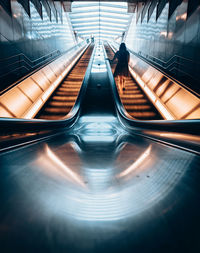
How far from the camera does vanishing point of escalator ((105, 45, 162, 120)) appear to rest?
21.7 feet

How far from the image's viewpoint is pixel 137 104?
24.5 feet

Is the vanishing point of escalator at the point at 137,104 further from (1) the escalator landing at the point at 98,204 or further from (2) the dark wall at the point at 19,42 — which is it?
(1) the escalator landing at the point at 98,204

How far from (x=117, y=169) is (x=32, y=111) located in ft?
15.3

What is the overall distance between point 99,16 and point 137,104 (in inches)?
1515

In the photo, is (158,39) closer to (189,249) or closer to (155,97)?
(155,97)

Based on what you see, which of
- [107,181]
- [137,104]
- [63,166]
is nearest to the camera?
[107,181]

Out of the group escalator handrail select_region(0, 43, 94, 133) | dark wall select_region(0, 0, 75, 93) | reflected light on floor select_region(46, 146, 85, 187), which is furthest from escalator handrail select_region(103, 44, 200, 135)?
dark wall select_region(0, 0, 75, 93)

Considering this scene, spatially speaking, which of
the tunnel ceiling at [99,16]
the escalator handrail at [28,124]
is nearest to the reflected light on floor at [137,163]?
the escalator handrail at [28,124]

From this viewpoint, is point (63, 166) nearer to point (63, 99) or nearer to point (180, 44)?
point (63, 99)

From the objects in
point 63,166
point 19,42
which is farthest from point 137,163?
point 19,42

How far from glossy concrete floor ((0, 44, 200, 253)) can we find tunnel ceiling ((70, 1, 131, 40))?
34863 millimetres

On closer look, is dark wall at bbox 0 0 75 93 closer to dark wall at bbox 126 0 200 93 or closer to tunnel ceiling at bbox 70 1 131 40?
dark wall at bbox 126 0 200 93

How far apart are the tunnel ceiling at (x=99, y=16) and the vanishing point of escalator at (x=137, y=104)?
27983 millimetres

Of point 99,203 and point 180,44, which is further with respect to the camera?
point 180,44
